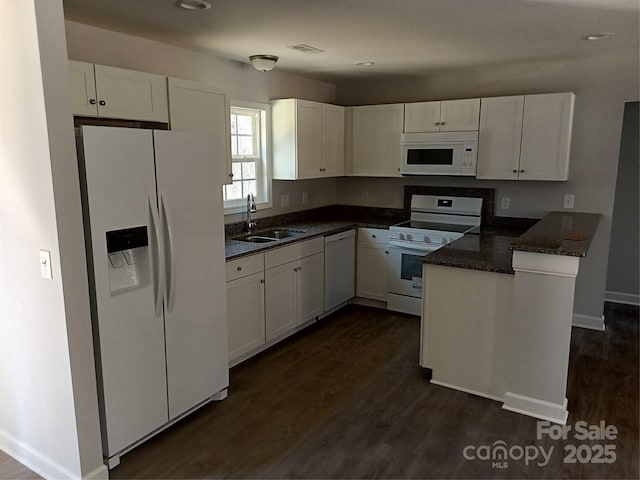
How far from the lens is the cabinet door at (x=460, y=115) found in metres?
4.20

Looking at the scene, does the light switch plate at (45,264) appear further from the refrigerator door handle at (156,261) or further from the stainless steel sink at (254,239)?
the stainless steel sink at (254,239)

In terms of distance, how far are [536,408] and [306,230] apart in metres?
2.33

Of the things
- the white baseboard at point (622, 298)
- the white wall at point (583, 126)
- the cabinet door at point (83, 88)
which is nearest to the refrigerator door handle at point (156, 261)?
the cabinet door at point (83, 88)

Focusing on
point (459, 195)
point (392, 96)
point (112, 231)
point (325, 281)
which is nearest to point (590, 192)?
point (459, 195)

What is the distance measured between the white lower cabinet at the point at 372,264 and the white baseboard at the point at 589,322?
1.75 metres

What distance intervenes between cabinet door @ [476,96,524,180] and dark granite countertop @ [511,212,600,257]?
0.60m

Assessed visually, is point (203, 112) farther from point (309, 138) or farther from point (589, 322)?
point (589, 322)

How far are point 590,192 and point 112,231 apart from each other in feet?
12.6

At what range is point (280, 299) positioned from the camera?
3766mm

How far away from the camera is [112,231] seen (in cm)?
221

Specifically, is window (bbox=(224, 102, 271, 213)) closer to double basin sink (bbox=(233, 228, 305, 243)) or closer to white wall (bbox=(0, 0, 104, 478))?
double basin sink (bbox=(233, 228, 305, 243))

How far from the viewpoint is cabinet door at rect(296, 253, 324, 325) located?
4.01 m

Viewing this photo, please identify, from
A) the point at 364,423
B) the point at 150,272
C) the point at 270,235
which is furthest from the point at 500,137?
the point at 150,272

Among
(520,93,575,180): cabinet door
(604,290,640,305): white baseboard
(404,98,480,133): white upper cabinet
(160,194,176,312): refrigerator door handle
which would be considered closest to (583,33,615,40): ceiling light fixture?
(520,93,575,180): cabinet door
